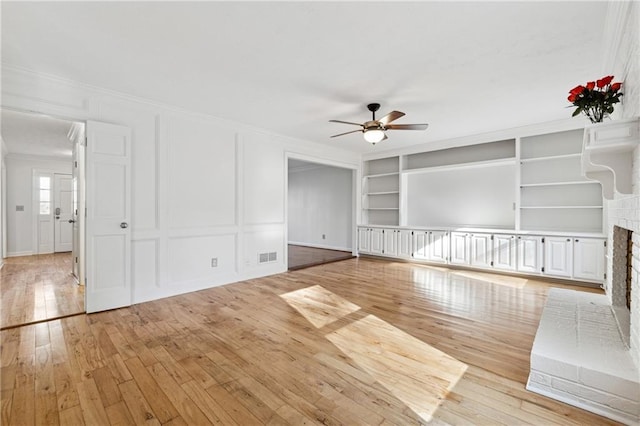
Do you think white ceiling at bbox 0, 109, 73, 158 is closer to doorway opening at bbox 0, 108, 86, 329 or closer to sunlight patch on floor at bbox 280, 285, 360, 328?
doorway opening at bbox 0, 108, 86, 329

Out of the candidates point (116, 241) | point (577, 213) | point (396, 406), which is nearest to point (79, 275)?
point (116, 241)

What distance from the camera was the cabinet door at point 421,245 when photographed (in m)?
6.07

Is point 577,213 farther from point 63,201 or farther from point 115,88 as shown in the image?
point 63,201

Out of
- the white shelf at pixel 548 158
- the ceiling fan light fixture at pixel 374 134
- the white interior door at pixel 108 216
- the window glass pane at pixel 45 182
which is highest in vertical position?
the ceiling fan light fixture at pixel 374 134

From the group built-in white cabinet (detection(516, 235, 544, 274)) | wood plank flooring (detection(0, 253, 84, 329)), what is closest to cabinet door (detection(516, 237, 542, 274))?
built-in white cabinet (detection(516, 235, 544, 274))

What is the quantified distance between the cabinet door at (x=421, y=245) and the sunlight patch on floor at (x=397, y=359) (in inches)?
131

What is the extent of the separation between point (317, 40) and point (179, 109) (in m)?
2.58

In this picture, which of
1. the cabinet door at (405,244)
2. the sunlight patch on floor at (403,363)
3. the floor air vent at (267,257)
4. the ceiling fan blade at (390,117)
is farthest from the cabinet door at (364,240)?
the sunlight patch on floor at (403,363)

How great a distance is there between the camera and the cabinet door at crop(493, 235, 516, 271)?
4980 millimetres

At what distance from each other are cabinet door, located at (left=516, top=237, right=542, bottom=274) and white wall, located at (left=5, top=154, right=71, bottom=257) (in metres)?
11.2

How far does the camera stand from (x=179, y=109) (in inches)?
159

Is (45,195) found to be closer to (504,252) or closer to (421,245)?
(421,245)

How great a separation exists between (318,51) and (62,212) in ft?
29.4

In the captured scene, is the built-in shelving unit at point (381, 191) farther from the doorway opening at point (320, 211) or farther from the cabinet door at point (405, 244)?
the cabinet door at point (405, 244)
